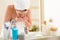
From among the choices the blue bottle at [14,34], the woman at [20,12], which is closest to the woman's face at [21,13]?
the woman at [20,12]

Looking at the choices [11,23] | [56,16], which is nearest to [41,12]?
[56,16]

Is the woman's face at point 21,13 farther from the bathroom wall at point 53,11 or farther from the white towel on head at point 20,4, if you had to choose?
the bathroom wall at point 53,11

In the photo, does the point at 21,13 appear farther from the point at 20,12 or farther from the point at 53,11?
the point at 53,11

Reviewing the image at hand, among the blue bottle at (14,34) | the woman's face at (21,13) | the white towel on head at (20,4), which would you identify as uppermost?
the white towel on head at (20,4)

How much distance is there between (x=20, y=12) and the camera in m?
1.08

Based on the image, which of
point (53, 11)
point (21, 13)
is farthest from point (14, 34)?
point (53, 11)

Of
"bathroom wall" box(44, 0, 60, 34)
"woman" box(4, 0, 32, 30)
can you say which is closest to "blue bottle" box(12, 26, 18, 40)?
"woman" box(4, 0, 32, 30)

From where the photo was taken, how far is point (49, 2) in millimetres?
1147

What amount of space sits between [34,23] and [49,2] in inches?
9.7

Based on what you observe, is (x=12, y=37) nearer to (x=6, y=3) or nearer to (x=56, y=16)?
(x=6, y=3)

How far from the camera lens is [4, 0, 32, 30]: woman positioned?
41.8 inches

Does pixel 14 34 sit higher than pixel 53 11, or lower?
lower

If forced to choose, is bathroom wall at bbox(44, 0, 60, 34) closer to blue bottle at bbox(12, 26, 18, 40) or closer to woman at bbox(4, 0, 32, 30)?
woman at bbox(4, 0, 32, 30)

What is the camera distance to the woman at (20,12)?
3.48 ft
